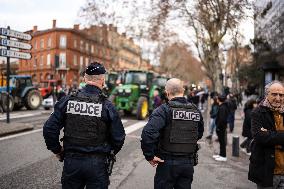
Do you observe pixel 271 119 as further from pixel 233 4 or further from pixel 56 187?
pixel 233 4

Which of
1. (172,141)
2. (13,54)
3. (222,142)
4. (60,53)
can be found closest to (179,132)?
(172,141)

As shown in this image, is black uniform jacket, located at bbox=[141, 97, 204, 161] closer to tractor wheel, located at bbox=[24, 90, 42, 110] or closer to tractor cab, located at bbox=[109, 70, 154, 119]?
tractor cab, located at bbox=[109, 70, 154, 119]

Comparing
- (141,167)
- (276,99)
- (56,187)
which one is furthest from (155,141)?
(141,167)

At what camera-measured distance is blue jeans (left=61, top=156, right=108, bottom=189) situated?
3480 mm

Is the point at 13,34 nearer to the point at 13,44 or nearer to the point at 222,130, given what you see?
the point at 13,44

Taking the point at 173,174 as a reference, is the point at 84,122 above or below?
above

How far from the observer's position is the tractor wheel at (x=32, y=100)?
70.7ft

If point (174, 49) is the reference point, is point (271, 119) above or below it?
below

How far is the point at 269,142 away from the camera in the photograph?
3.68m

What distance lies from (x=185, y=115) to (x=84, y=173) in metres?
1.24

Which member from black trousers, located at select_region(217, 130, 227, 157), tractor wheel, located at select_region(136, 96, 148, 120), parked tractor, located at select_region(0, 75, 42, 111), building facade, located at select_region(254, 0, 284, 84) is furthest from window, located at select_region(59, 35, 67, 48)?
black trousers, located at select_region(217, 130, 227, 157)

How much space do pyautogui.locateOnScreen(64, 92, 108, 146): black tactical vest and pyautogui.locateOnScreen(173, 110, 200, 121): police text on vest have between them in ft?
2.57

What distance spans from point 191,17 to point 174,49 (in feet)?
138

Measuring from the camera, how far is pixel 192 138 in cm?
407
